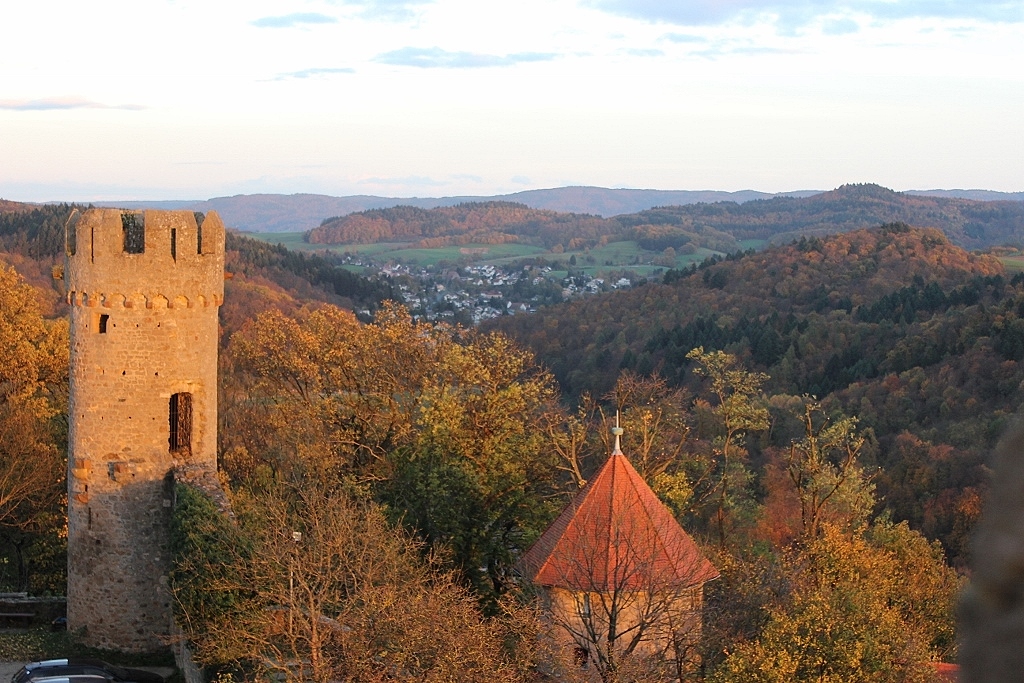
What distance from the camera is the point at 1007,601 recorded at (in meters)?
1.50

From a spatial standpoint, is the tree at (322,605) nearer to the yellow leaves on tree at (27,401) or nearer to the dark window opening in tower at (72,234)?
the dark window opening in tower at (72,234)

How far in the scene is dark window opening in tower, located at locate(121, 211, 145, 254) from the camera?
19.8 meters

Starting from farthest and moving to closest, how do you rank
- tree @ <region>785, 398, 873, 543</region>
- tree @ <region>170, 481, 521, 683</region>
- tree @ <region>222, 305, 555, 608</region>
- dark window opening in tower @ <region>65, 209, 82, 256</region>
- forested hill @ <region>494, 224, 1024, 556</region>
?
forested hill @ <region>494, 224, 1024, 556</region>, tree @ <region>785, 398, 873, 543</region>, tree @ <region>222, 305, 555, 608</region>, dark window opening in tower @ <region>65, 209, 82, 256</region>, tree @ <region>170, 481, 521, 683</region>

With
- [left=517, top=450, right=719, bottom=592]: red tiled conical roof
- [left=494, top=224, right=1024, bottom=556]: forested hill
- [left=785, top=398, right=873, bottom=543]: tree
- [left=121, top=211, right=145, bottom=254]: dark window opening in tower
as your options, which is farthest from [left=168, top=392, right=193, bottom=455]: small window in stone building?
[left=494, top=224, right=1024, bottom=556]: forested hill

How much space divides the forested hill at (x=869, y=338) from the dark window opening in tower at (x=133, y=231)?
2584 cm

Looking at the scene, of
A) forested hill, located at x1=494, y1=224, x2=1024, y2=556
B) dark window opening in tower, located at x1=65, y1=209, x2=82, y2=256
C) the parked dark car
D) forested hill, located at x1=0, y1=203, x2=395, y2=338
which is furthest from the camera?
forested hill, located at x1=0, y1=203, x2=395, y2=338

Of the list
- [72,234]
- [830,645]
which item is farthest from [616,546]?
[72,234]

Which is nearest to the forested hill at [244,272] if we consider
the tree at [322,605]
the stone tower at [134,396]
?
the stone tower at [134,396]

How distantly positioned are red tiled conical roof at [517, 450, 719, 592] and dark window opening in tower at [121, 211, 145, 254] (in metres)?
8.47

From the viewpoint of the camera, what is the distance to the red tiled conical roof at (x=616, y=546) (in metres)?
19.1

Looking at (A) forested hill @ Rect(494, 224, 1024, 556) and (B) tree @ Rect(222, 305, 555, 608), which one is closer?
(B) tree @ Rect(222, 305, 555, 608)

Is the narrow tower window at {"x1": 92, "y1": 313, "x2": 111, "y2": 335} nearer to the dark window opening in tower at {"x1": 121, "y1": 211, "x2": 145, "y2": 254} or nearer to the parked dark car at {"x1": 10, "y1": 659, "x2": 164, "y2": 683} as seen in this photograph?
the dark window opening in tower at {"x1": 121, "y1": 211, "x2": 145, "y2": 254}

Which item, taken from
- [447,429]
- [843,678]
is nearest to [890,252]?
[447,429]

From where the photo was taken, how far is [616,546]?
19359 mm
